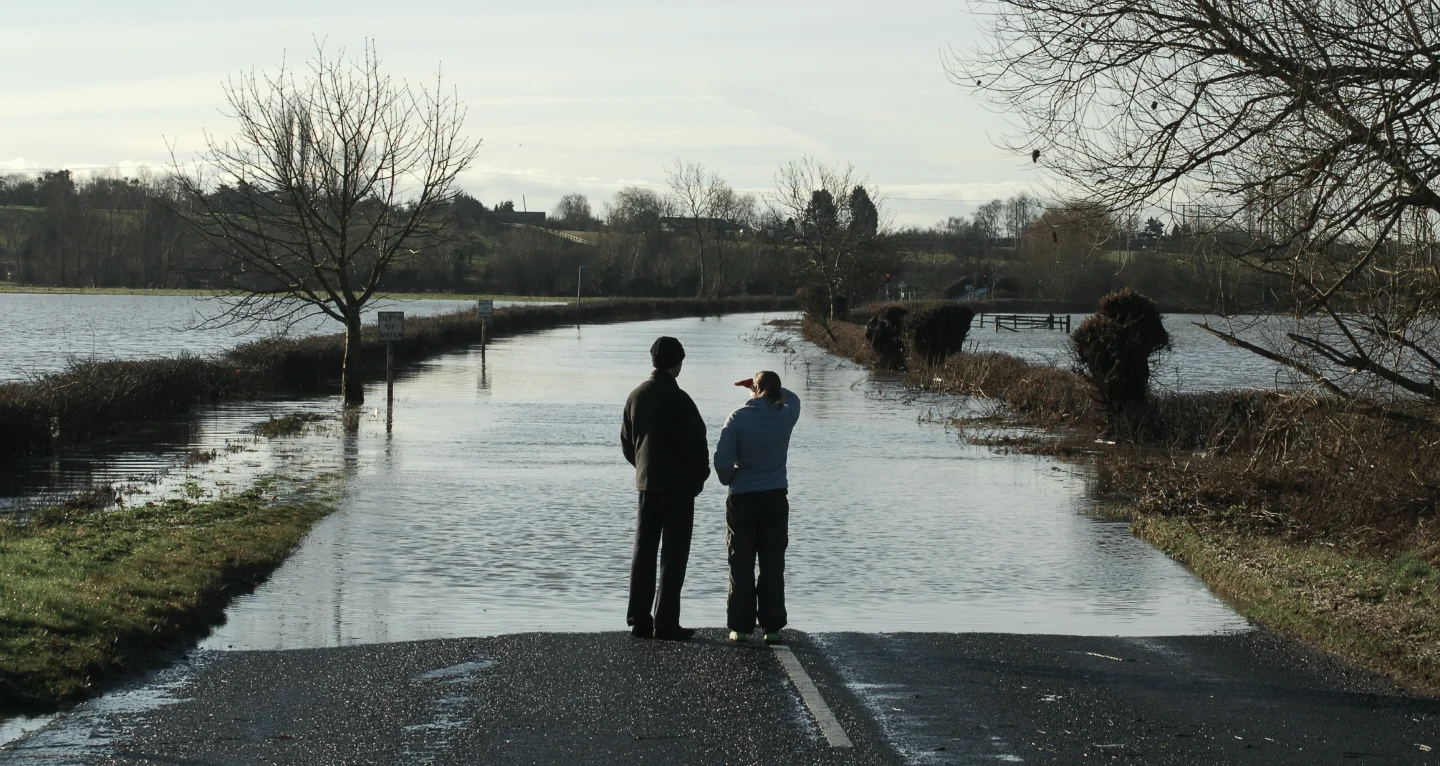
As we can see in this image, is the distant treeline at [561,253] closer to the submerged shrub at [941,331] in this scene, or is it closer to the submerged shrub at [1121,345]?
the submerged shrub at [941,331]

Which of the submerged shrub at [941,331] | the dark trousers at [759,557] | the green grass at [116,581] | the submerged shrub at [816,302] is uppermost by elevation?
the submerged shrub at [816,302]

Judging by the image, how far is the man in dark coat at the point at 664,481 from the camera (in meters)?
9.83

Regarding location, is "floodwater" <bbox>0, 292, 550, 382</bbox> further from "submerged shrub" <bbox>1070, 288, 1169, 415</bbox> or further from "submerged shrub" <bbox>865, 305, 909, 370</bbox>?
"submerged shrub" <bbox>865, 305, 909, 370</bbox>

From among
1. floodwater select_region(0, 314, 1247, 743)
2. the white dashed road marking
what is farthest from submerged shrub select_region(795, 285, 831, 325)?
the white dashed road marking

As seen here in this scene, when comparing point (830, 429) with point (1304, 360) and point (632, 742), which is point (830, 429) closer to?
point (1304, 360)

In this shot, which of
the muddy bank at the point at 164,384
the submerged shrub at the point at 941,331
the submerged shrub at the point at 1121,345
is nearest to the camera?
the muddy bank at the point at 164,384

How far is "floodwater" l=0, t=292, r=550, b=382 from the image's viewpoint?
5481cm

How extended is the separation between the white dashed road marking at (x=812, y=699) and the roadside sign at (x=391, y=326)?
2085cm

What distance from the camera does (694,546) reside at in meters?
15.1

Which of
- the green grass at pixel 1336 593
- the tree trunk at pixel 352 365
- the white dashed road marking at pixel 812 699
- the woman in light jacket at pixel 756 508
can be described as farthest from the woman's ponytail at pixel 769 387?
the tree trunk at pixel 352 365

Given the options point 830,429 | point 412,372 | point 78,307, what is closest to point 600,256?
point 78,307

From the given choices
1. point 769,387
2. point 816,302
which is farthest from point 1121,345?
point 816,302

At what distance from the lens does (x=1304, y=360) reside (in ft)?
42.3

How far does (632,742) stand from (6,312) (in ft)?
390
